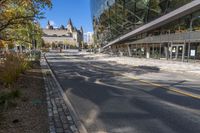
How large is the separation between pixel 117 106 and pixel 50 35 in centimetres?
18201

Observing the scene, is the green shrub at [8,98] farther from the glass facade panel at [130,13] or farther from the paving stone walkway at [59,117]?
the glass facade panel at [130,13]

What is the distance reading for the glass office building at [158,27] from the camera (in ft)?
95.7

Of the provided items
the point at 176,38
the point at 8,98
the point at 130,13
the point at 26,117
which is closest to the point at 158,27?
the point at 176,38

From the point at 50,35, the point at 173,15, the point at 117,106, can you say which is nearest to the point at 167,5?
the point at 173,15

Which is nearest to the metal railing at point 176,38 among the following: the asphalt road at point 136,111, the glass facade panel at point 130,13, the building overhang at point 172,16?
the glass facade panel at point 130,13

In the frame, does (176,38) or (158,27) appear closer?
(176,38)

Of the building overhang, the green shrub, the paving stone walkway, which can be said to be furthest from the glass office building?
the green shrub

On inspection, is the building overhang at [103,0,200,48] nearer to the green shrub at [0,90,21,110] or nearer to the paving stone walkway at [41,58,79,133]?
the paving stone walkway at [41,58,79,133]

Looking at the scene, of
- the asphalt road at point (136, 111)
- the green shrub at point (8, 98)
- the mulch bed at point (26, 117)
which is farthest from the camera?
the green shrub at point (8, 98)

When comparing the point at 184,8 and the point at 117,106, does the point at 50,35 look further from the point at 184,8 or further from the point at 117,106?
the point at 117,106

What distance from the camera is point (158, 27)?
38.1 metres

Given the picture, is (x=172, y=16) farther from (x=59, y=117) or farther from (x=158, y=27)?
(x=59, y=117)

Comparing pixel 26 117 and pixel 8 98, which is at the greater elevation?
pixel 8 98

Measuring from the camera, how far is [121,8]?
5612 cm
